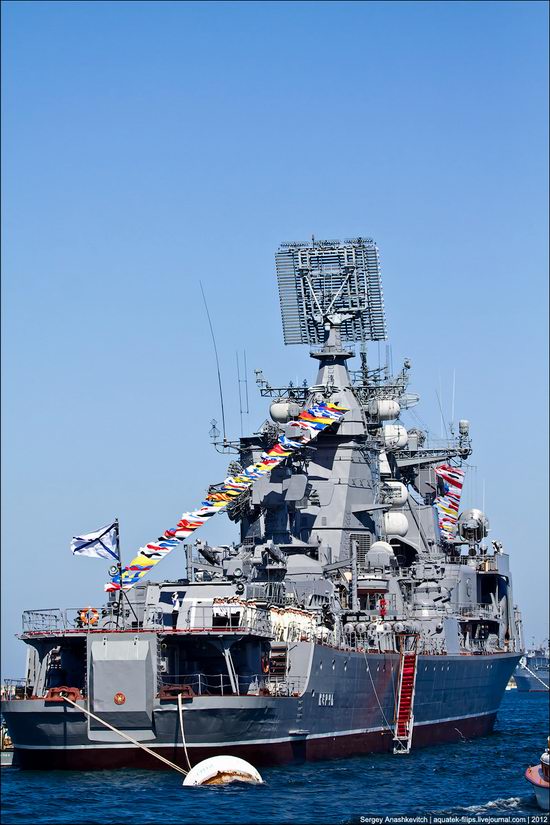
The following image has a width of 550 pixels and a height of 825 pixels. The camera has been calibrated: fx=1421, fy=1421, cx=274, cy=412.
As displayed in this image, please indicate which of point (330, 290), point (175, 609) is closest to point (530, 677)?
point (330, 290)

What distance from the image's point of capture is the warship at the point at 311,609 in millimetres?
37969

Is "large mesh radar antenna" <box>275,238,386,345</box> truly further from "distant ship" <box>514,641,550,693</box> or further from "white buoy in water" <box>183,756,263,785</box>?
"distant ship" <box>514,641,550,693</box>

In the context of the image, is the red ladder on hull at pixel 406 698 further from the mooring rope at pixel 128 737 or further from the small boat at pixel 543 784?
the small boat at pixel 543 784

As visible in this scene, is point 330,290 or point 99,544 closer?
point 99,544

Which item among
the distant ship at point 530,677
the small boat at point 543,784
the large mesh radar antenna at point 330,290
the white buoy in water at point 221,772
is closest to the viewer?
→ the small boat at point 543,784

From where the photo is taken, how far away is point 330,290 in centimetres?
5847

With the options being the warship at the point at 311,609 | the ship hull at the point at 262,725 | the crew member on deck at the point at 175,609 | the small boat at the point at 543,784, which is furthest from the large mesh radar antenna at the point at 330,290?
the small boat at the point at 543,784

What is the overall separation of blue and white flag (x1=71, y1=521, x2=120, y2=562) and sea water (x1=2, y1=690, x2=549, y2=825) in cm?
597

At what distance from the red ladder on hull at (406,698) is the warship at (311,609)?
0.17ft

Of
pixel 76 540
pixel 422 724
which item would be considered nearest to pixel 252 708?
pixel 76 540

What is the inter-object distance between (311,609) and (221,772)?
32.5ft

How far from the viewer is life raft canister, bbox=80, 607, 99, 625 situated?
129 feet

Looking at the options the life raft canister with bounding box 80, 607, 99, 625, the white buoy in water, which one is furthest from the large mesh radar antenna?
the white buoy in water

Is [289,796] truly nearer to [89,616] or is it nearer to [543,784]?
[543,784]
